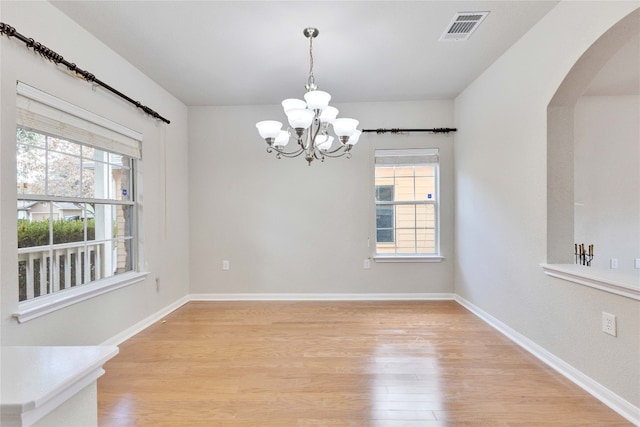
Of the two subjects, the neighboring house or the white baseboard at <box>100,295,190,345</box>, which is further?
the white baseboard at <box>100,295,190,345</box>

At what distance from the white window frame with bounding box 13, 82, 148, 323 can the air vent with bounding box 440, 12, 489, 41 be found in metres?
3.08

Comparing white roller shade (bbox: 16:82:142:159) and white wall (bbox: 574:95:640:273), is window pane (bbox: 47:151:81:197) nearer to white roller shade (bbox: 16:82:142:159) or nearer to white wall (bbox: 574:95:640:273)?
white roller shade (bbox: 16:82:142:159)

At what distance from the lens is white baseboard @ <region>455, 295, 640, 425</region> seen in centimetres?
172

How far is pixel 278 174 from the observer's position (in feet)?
13.4

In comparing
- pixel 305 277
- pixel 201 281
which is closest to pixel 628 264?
pixel 305 277

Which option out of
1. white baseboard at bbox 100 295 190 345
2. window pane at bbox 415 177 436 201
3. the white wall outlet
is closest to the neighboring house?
white baseboard at bbox 100 295 190 345

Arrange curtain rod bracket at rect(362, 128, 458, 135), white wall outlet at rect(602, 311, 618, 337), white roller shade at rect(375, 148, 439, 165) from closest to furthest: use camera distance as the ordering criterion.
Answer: white wall outlet at rect(602, 311, 618, 337) → curtain rod bracket at rect(362, 128, 458, 135) → white roller shade at rect(375, 148, 439, 165)

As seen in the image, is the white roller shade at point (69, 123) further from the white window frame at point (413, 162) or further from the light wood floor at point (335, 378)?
the white window frame at point (413, 162)

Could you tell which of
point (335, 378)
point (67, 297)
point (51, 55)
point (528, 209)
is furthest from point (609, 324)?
point (51, 55)

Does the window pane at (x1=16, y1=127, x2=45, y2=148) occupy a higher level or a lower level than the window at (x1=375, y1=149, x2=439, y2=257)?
higher

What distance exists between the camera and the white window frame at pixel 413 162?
402cm

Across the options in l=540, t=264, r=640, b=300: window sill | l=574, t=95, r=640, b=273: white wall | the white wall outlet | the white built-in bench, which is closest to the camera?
the white built-in bench

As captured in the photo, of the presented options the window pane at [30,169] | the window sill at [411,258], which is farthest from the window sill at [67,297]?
the window sill at [411,258]

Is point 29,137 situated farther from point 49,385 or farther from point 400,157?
point 400,157
